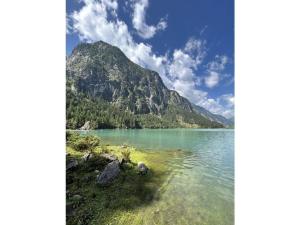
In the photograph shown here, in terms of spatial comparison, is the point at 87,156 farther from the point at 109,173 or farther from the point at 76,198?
the point at 76,198

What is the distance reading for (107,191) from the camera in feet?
10.9

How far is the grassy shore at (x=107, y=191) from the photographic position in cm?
296

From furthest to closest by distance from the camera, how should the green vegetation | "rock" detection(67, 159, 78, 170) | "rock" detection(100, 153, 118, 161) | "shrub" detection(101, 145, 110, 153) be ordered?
the green vegetation, "shrub" detection(101, 145, 110, 153), "rock" detection(100, 153, 118, 161), "rock" detection(67, 159, 78, 170)

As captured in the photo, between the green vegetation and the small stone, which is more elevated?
the green vegetation

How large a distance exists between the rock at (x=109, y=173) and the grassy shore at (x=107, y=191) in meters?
0.06

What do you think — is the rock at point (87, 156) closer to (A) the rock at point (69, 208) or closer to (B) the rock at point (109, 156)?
(B) the rock at point (109, 156)

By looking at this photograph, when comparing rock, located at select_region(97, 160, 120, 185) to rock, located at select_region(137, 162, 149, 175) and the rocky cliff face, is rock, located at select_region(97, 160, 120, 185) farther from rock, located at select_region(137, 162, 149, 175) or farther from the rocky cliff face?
the rocky cliff face

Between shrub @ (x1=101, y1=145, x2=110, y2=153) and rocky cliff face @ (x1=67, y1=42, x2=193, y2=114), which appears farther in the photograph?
shrub @ (x1=101, y1=145, x2=110, y2=153)

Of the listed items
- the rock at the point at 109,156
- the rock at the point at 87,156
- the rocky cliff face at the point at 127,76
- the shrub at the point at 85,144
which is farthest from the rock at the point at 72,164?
the rocky cliff face at the point at 127,76

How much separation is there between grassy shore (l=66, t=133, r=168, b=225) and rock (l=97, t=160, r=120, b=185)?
0.06 meters

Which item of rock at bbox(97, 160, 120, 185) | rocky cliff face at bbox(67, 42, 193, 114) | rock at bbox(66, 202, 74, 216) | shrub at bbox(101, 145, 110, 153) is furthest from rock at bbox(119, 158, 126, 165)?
rocky cliff face at bbox(67, 42, 193, 114)

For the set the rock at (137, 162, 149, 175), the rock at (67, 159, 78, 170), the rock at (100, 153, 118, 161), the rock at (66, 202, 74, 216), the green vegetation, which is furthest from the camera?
the green vegetation

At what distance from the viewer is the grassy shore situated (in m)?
2.96
